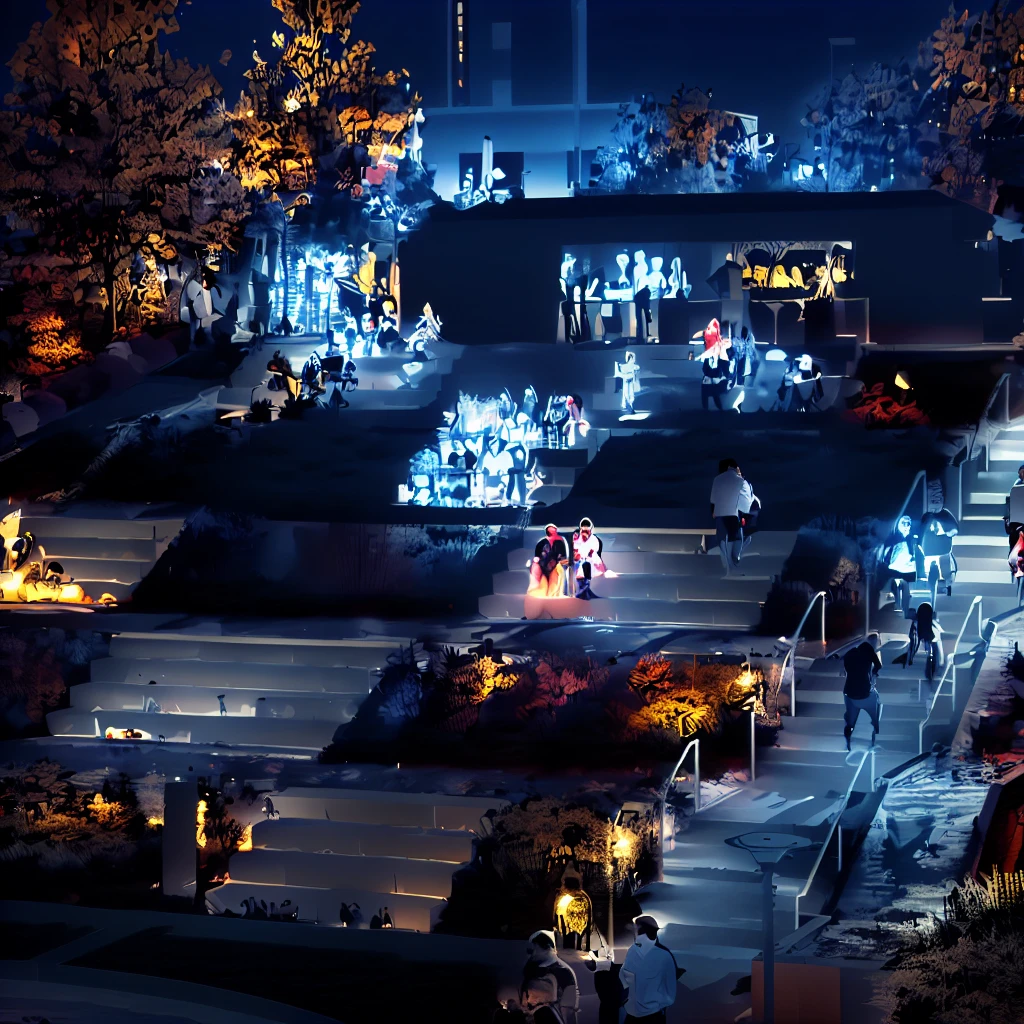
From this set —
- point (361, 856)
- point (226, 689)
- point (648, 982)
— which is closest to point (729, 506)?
point (226, 689)

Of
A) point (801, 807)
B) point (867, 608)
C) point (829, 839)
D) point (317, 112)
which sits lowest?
point (801, 807)

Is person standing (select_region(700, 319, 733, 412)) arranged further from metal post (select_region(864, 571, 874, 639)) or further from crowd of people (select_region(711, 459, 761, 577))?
metal post (select_region(864, 571, 874, 639))

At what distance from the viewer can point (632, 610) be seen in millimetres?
21828

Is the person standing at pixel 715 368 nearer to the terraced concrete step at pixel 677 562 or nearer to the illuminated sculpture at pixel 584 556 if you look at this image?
the terraced concrete step at pixel 677 562

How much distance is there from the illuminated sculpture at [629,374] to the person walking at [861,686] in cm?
1264

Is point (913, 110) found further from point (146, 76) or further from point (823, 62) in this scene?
point (146, 76)

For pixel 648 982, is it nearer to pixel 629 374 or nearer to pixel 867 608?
pixel 867 608

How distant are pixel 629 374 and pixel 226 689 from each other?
11.8 meters

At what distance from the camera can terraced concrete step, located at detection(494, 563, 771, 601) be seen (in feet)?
71.1

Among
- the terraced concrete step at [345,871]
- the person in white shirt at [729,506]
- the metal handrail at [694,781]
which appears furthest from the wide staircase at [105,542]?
the metal handrail at [694,781]

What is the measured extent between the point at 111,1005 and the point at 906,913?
6053 millimetres

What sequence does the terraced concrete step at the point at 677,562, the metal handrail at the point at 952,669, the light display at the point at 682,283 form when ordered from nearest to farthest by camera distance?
1. the metal handrail at the point at 952,669
2. the terraced concrete step at the point at 677,562
3. the light display at the point at 682,283

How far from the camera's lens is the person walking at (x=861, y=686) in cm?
1764

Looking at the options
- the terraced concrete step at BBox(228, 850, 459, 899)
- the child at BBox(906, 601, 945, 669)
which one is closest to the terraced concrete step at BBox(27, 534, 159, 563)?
the terraced concrete step at BBox(228, 850, 459, 899)
